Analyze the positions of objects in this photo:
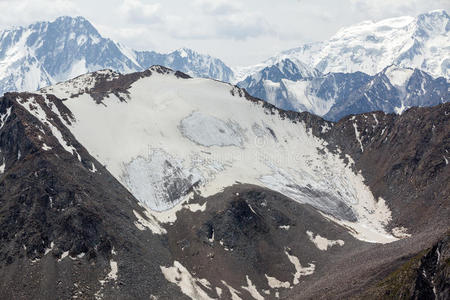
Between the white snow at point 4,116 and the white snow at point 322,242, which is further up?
the white snow at point 4,116

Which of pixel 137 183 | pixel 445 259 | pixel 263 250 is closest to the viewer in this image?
pixel 445 259

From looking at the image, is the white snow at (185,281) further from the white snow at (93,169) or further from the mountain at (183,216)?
the white snow at (93,169)

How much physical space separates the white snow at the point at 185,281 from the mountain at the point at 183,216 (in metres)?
0.45

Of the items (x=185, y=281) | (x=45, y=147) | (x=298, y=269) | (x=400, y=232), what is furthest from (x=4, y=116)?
(x=400, y=232)

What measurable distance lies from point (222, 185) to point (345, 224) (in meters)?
44.3

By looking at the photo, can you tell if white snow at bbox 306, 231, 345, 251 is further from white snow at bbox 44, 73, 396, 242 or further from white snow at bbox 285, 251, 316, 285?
white snow at bbox 44, 73, 396, 242

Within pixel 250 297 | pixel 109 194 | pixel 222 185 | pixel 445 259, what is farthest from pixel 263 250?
pixel 445 259

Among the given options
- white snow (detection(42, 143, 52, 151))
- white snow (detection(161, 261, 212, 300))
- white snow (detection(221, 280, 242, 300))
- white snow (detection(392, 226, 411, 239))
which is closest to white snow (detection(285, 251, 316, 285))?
white snow (detection(221, 280, 242, 300))

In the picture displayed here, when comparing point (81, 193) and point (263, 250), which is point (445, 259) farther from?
point (81, 193)

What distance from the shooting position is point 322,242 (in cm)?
14500

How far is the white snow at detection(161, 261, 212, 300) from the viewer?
11669 centimetres

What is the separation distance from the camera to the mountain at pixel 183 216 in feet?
356

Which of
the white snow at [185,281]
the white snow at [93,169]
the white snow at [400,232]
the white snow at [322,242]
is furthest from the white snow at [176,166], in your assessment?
the white snow at [185,281]

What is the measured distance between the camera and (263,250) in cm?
13962
